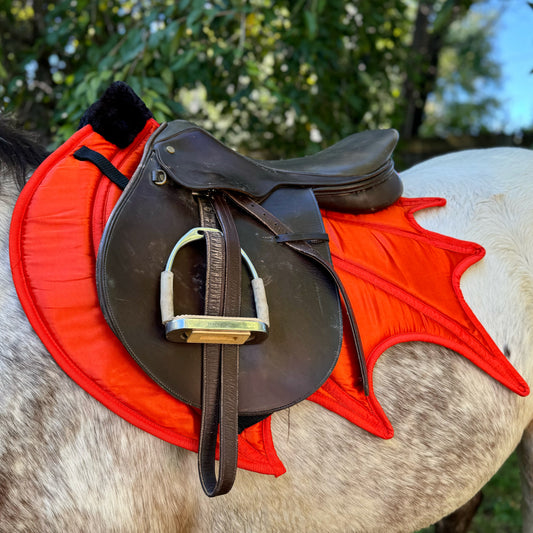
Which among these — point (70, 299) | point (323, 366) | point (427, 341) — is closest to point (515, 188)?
point (427, 341)

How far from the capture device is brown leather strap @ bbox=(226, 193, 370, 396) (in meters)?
1.06

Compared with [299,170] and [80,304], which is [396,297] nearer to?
[299,170]

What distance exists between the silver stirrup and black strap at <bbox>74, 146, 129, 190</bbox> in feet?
0.65

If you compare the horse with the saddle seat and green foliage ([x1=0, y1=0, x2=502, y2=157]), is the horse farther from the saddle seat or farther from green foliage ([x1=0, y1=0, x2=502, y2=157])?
green foliage ([x1=0, y1=0, x2=502, y2=157])

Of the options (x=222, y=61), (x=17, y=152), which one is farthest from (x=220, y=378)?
(x=222, y=61)

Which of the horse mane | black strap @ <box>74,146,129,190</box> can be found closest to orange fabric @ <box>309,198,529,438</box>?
black strap @ <box>74,146,129,190</box>

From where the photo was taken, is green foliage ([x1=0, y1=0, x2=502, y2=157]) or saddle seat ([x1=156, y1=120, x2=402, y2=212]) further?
green foliage ([x1=0, y1=0, x2=502, y2=157])

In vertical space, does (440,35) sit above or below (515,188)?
below

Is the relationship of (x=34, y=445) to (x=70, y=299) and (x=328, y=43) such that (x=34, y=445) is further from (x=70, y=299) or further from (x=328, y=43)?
(x=328, y=43)

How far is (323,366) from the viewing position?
101 centimetres

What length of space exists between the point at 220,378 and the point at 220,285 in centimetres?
17

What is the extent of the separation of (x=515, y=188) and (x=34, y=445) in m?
1.34

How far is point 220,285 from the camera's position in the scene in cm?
94

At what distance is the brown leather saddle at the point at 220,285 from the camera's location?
900 millimetres
